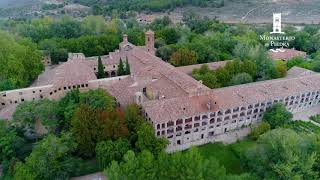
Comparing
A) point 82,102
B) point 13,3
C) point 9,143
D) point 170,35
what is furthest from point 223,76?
point 13,3

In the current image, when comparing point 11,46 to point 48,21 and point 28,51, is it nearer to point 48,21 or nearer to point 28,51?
point 28,51

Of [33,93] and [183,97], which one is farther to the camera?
[33,93]

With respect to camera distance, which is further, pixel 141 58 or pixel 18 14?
pixel 18 14

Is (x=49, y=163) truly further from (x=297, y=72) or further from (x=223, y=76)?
(x=297, y=72)

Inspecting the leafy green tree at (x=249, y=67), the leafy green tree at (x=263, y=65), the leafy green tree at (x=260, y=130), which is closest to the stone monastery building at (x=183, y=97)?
the leafy green tree at (x=260, y=130)

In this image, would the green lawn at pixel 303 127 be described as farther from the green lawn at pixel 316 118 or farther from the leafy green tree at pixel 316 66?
the leafy green tree at pixel 316 66

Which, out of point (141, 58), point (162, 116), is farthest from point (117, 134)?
point (141, 58)
